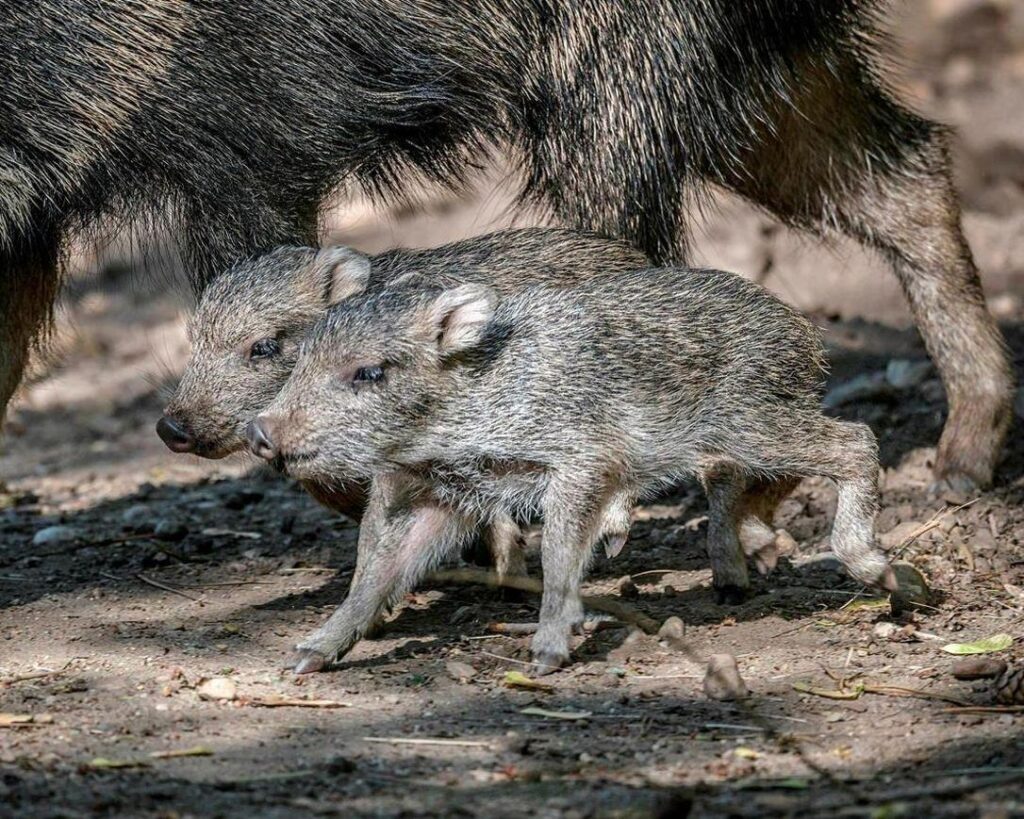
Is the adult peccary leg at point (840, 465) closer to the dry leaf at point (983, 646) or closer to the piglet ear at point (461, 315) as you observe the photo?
the dry leaf at point (983, 646)

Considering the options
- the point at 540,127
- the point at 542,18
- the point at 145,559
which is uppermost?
the point at 542,18

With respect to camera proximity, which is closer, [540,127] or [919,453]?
[540,127]

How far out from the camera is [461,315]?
370 centimetres

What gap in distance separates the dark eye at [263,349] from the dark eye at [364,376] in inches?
16.5

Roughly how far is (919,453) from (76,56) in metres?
2.89

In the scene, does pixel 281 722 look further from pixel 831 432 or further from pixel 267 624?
pixel 831 432

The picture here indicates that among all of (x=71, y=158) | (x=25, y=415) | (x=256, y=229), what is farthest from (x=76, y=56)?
(x=25, y=415)

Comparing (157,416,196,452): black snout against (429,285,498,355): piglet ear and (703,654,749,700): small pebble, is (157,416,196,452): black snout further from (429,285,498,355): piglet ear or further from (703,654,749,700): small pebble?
(703,654,749,700): small pebble

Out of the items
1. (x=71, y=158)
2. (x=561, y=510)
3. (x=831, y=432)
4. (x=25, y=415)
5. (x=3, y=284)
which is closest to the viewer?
(x=561, y=510)

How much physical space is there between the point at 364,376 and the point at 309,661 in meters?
0.63

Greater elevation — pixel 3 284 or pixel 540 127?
pixel 540 127

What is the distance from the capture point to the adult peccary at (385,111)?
4332 millimetres

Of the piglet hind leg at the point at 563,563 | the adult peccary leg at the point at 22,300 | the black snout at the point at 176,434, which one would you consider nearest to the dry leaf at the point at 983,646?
the piglet hind leg at the point at 563,563

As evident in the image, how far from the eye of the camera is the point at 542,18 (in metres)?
4.61
